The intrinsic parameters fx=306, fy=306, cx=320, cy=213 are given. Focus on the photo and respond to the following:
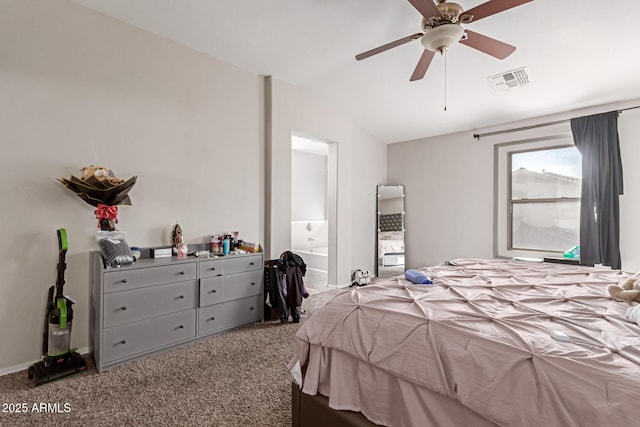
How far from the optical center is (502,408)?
956mm

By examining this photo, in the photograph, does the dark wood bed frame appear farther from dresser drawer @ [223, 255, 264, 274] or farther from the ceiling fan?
the ceiling fan

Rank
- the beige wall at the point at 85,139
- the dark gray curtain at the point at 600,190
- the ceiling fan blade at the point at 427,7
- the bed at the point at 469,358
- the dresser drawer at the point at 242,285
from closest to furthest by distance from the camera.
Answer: the bed at the point at 469,358
the ceiling fan blade at the point at 427,7
the beige wall at the point at 85,139
the dresser drawer at the point at 242,285
the dark gray curtain at the point at 600,190


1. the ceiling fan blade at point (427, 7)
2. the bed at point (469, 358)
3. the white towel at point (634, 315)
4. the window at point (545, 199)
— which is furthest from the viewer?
the window at point (545, 199)

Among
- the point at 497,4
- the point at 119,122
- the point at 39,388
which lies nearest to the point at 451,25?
the point at 497,4

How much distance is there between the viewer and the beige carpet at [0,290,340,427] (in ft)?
5.56

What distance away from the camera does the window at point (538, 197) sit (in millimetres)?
3895

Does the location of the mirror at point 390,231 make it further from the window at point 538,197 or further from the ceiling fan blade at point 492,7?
the ceiling fan blade at point 492,7

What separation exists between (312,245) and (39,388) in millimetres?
4609

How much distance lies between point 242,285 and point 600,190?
408 cm

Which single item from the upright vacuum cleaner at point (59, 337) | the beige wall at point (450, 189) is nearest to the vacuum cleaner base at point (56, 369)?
the upright vacuum cleaner at point (59, 337)

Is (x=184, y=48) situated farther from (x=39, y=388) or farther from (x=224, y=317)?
(x=39, y=388)

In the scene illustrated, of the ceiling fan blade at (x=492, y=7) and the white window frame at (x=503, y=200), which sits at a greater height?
the ceiling fan blade at (x=492, y=7)

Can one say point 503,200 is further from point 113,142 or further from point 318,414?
point 113,142

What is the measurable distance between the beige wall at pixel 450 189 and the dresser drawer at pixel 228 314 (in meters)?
3.09
